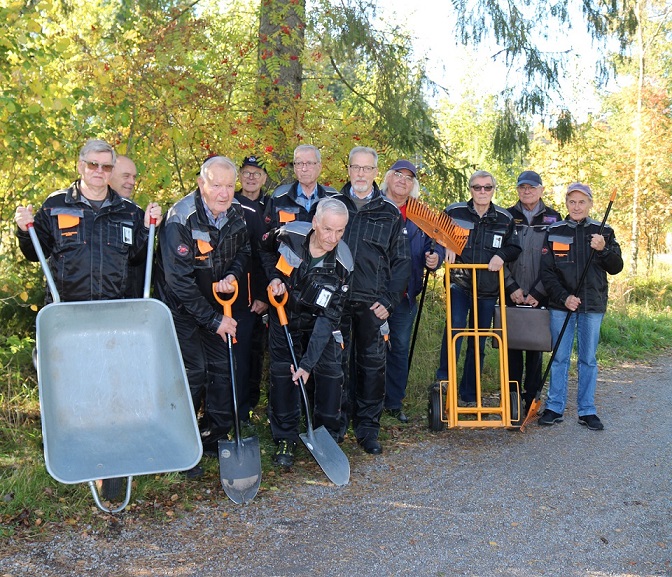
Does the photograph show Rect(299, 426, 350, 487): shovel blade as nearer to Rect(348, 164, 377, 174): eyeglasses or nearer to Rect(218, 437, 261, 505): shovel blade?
Rect(218, 437, 261, 505): shovel blade

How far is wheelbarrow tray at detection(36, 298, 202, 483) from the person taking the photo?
145 inches

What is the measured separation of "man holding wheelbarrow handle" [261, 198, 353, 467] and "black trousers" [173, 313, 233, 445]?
33 centimetres

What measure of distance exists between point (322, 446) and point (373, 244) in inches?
54.7

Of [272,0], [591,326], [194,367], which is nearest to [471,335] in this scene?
[591,326]

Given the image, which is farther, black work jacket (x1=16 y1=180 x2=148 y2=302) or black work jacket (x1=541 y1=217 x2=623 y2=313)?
black work jacket (x1=541 y1=217 x2=623 y2=313)

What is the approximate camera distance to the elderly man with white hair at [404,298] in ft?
18.7

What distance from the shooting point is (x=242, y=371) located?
5168 mm

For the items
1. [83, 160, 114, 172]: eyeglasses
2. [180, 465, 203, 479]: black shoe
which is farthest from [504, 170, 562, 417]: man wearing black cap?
[83, 160, 114, 172]: eyeglasses

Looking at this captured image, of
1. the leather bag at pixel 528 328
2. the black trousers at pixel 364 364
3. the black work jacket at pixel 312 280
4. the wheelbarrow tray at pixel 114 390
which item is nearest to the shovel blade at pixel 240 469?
the wheelbarrow tray at pixel 114 390

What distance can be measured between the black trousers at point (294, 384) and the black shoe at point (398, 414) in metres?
1.09

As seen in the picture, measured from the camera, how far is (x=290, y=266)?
15.6ft

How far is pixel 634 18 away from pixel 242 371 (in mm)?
5567

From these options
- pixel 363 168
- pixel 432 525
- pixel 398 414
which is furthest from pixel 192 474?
pixel 363 168

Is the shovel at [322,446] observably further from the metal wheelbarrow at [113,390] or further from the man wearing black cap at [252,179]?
the man wearing black cap at [252,179]
